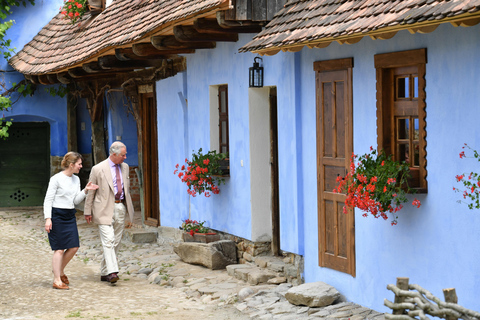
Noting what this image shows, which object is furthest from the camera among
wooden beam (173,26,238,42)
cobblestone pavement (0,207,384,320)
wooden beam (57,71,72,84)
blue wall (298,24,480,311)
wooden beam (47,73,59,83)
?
wooden beam (47,73,59,83)

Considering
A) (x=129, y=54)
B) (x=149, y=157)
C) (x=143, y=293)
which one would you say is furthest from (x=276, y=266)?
(x=149, y=157)

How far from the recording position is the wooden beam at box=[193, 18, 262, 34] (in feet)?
30.6

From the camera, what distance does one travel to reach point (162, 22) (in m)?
9.45

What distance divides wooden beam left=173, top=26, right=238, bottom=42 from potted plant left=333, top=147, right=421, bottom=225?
369cm

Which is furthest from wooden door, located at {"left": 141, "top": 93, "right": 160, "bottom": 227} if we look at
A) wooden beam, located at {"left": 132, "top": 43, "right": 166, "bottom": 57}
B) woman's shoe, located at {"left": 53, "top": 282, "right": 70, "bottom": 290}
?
woman's shoe, located at {"left": 53, "top": 282, "right": 70, "bottom": 290}

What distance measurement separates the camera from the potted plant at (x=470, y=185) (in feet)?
19.1

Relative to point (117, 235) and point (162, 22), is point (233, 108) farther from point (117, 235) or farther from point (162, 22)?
point (117, 235)

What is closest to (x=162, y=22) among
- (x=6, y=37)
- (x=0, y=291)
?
(x=0, y=291)

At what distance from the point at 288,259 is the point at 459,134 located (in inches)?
135

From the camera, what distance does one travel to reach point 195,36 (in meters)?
9.80

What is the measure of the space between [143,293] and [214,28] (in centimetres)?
319

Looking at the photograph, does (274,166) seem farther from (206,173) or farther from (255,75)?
(255,75)

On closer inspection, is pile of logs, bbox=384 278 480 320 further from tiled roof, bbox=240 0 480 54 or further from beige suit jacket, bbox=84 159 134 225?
beige suit jacket, bbox=84 159 134 225

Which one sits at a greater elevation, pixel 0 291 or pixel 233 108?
pixel 233 108
